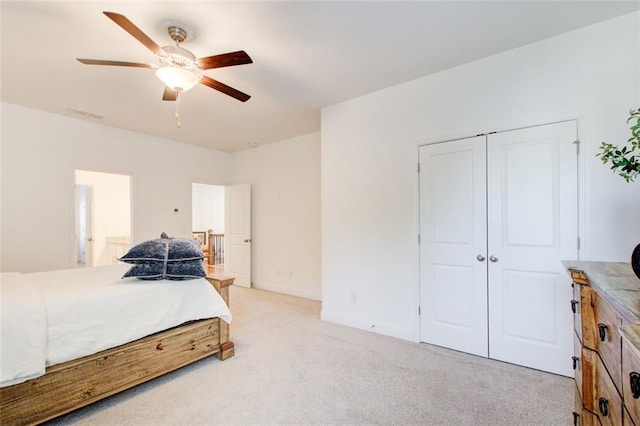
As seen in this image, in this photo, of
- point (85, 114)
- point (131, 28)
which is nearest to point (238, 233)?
point (85, 114)

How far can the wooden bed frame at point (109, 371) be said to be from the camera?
162 centimetres

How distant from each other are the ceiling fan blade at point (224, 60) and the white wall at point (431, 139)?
176 cm

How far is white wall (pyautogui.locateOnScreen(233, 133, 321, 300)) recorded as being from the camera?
4.80 meters

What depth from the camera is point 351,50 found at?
2.48 meters

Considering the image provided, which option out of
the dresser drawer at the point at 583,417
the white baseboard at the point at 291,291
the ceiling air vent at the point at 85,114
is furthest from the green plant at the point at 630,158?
the ceiling air vent at the point at 85,114

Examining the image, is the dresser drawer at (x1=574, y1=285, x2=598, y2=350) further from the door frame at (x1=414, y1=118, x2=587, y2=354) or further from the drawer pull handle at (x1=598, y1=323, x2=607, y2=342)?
the door frame at (x1=414, y1=118, x2=587, y2=354)

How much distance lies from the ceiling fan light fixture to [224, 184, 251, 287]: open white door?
353 cm

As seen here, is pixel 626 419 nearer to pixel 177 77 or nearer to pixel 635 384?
pixel 635 384

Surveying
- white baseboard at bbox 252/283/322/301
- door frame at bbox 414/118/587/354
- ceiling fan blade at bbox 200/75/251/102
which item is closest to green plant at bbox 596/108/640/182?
door frame at bbox 414/118/587/354

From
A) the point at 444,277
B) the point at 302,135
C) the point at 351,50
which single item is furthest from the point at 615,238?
the point at 302,135

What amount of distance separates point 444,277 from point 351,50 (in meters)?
2.28

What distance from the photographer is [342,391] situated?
2.11m

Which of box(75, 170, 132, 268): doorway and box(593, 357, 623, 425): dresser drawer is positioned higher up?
box(75, 170, 132, 268): doorway

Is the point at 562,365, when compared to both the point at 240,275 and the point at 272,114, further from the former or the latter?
the point at 240,275
